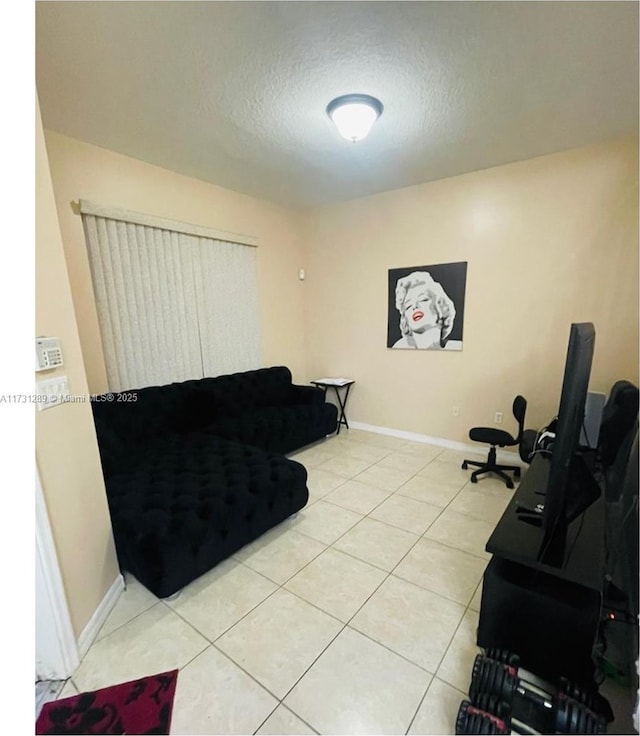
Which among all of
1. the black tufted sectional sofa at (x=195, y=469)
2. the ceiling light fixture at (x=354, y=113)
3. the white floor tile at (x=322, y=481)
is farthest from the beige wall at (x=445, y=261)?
the ceiling light fixture at (x=354, y=113)

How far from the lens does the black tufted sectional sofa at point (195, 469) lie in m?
1.69

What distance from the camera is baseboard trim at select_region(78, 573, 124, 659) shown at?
1.46 meters

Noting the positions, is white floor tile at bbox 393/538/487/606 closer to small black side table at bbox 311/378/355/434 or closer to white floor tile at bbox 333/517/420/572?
white floor tile at bbox 333/517/420/572

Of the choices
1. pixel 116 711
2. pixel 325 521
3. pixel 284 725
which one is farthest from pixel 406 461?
pixel 116 711

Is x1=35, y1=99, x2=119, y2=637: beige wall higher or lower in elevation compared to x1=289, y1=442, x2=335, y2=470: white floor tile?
higher

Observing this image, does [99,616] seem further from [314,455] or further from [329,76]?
[329,76]

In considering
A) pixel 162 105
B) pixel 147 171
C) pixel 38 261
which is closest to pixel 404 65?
pixel 162 105

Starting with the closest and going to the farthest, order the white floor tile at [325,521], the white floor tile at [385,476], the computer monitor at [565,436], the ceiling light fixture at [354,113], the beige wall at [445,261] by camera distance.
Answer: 1. the computer monitor at [565,436]
2. the ceiling light fixture at [354,113]
3. the white floor tile at [325,521]
4. the beige wall at [445,261]
5. the white floor tile at [385,476]

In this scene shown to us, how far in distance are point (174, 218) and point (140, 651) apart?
327 centimetres

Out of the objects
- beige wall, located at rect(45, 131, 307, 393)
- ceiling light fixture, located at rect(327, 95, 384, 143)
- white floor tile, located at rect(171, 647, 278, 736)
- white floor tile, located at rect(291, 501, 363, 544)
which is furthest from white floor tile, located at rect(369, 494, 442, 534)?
ceiling light fixture, located at rect(327, 95, 384, 143)

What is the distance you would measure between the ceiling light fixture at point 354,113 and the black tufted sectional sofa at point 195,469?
2.32 metres

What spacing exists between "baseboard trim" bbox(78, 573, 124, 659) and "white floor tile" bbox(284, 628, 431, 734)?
93 centimetres

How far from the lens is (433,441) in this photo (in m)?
3.82

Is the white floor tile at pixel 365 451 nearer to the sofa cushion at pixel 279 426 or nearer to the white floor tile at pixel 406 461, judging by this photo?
the white floor tile at pixel 406 461
